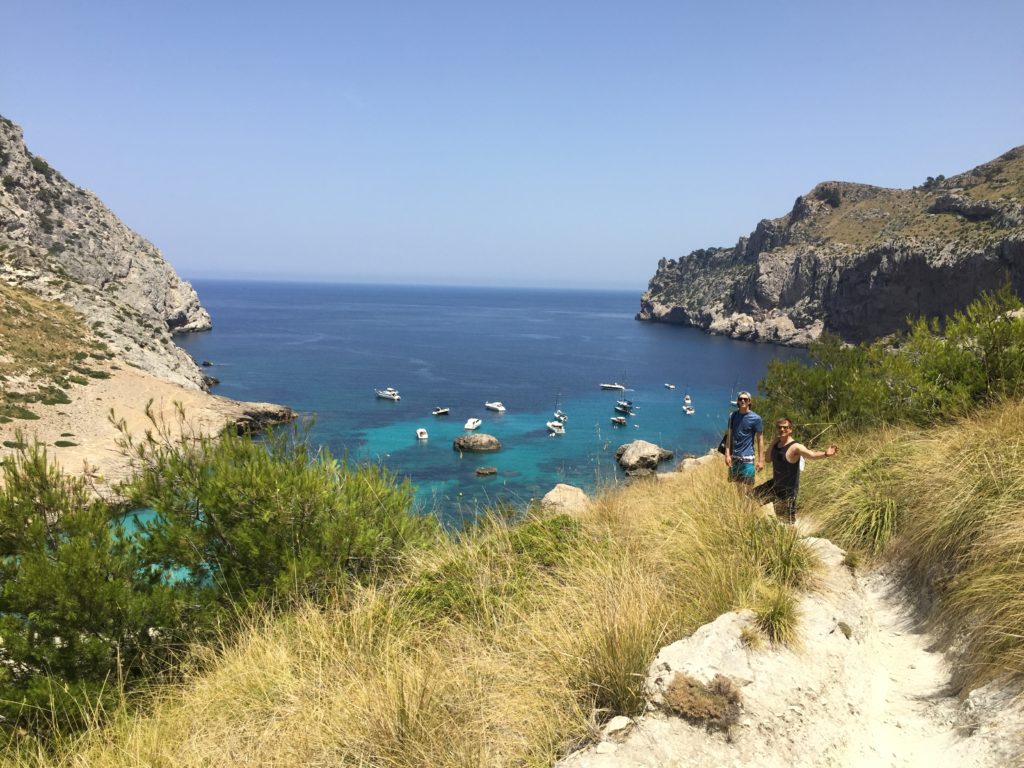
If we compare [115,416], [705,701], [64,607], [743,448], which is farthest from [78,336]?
[705,701]

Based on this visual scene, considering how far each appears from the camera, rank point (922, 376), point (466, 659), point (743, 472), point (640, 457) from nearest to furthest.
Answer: point (466, 659)
point (743, 472)
point (922, 376)
point (640, 457)

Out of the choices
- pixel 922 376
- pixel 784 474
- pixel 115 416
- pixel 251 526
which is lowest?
pixel 115 416

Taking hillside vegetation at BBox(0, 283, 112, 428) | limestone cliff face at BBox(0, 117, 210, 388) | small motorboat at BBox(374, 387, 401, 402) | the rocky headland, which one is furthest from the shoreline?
small motorboat at BBox(374, 387, 401, 402)

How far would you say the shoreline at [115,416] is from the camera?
3384cm

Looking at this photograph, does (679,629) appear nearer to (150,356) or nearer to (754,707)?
(754,707)

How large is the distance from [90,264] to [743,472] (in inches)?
3949

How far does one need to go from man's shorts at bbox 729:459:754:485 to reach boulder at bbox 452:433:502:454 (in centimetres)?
3800

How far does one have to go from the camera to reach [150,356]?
58.1m

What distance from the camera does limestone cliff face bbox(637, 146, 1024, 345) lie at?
87.2 meters

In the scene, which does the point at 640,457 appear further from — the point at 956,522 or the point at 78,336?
the point at 78,336

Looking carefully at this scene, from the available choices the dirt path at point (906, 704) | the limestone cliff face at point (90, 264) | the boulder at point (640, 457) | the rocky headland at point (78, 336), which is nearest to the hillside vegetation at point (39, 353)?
the rocky headland at point (78, 336)

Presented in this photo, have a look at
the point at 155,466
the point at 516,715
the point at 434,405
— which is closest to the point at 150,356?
the point at 434,405

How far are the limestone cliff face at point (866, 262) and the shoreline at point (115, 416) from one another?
84740 mm

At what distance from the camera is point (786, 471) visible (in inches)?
299
